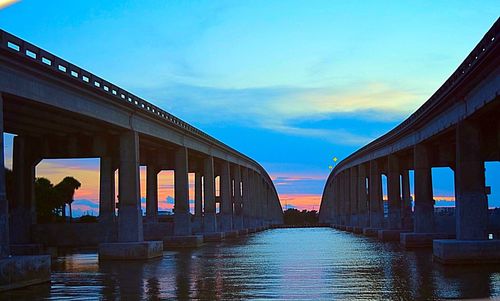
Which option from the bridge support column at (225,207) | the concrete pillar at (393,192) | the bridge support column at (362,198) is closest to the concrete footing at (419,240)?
the concrete pillar at (393,192)

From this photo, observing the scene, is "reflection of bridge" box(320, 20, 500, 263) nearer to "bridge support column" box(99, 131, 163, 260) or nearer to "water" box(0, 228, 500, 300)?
"water" box(0, 228, 500, 300)

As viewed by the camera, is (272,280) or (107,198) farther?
(107,198)

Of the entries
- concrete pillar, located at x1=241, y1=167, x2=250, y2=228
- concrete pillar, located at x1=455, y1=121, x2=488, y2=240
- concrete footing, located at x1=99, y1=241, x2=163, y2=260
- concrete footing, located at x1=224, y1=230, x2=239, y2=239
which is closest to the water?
concrete footing, located at x1=99, y1=241, x2=163, y2=260

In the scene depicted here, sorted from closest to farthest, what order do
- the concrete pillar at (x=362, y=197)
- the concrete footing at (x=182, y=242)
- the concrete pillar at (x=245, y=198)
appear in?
the concrete footing at (x=182, y=242) < the concrete pillar at (x=362, y=197) < the concrete pillar at (x=245, y=198)

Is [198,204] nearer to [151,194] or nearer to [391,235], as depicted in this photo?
[151,194]

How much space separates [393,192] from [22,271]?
60.9m

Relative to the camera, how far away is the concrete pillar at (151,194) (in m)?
92.2

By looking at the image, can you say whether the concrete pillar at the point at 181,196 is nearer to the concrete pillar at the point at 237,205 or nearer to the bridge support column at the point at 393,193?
the bridge support column at the point at 393,193

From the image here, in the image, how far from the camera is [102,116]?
45719 millimetres

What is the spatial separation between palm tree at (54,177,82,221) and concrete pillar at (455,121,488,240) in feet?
383

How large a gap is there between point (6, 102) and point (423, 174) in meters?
37.8

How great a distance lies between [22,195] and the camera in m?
59.5

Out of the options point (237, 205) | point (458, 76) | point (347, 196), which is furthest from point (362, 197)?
point (458, 76)

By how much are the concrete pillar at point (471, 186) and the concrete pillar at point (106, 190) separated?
30385 mm
